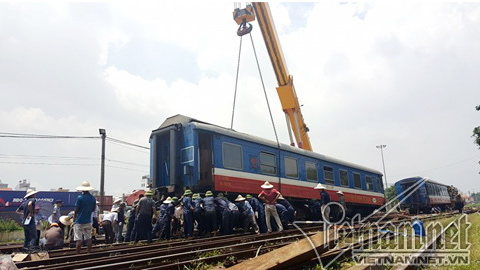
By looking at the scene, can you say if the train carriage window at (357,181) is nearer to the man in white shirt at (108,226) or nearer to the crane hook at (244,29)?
the crane hook at (244,29)

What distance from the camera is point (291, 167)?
1300 cm

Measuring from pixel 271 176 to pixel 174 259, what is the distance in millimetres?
6860

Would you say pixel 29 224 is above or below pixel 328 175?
below

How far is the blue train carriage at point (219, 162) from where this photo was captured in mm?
9969

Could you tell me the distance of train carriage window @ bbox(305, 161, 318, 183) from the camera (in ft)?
45.5

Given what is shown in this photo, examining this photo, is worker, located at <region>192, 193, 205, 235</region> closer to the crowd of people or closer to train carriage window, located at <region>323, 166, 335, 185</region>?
the crowd of people

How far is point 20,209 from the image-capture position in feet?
27.1

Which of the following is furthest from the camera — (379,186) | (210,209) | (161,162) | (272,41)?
(379,186)

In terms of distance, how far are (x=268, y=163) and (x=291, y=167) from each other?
4.89ft

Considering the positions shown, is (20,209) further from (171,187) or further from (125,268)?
(125,268)

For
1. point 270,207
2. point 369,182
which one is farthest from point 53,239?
point 369,182

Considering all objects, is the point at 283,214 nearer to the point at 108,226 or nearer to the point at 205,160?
the point at 205,160

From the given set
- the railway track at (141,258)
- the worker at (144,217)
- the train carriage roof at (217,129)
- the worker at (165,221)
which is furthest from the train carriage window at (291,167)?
the railway track at (141,258)

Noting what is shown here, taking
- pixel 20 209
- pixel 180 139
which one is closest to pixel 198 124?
pixel 180 139
